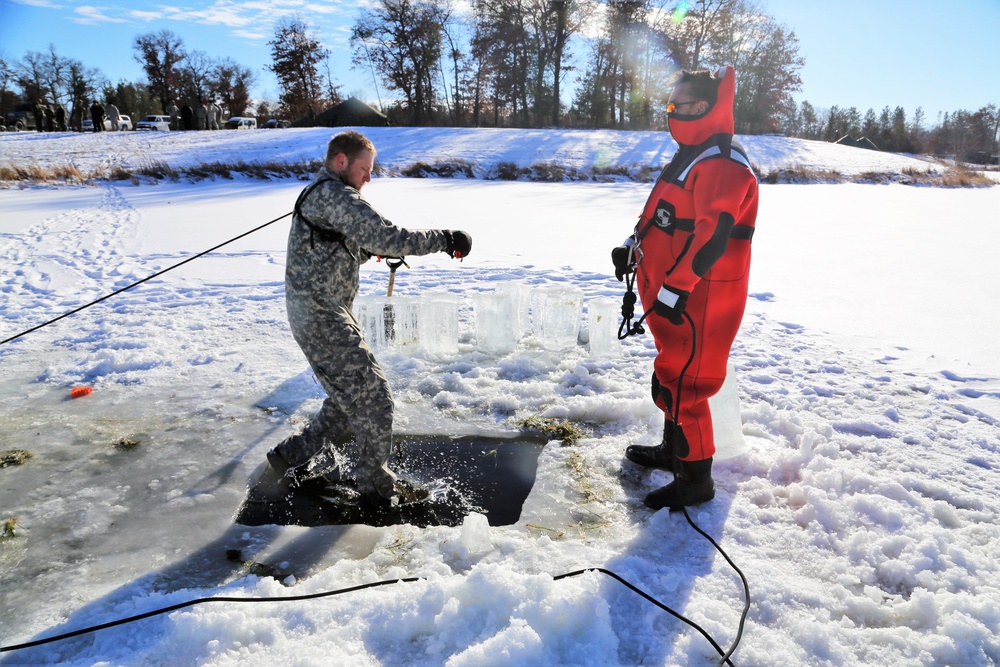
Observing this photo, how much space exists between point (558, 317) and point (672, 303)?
2.33m

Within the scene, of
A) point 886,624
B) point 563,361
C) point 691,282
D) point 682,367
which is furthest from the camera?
point 563,361

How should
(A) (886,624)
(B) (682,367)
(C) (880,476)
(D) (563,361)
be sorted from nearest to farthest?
(A) (886,624), (B) (682,367), (C) (880,476), (D) (563,361)

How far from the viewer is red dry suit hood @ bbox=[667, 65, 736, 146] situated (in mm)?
2867

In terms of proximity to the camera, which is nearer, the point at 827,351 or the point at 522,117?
the point at 827,351

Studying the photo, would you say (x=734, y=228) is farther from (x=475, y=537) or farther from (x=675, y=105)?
(x=475, y=537)

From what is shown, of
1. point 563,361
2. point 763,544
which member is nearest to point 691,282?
point 763,544

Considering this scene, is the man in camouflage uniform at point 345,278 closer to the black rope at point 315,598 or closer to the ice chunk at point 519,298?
the black rope at point 315,598

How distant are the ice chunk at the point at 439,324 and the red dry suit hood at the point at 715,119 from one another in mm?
2462

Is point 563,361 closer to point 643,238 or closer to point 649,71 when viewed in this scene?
point 643,238

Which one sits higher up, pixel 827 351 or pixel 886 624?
pixel 827 351

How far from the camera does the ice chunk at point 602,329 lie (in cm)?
490

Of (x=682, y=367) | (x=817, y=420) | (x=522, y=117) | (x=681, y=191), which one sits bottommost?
(x=817, y=420)

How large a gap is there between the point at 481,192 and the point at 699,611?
14.4 meters

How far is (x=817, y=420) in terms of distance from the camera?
12.7 ft
